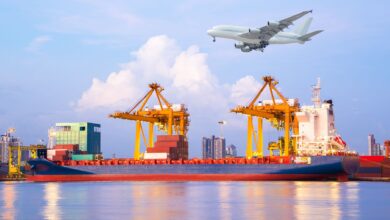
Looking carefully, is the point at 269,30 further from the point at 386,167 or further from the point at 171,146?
the point at 386,167

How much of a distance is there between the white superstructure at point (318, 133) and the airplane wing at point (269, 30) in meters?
18.0

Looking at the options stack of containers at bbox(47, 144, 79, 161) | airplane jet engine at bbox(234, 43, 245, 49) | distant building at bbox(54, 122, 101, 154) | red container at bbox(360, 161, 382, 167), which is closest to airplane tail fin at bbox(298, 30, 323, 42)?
airplane jet engine at bbox(234, 43, 245, 49)

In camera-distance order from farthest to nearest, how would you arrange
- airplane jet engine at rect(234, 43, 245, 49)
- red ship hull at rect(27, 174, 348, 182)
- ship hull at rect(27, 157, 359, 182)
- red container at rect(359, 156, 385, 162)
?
red container at rect(359, 156, 385, 162)
red ship hull at rect(27, 174, 348, 182)
ship hull at rect(27, 157, 359, 182)
airplane jet engine at rect(234, 43, 245, 49)

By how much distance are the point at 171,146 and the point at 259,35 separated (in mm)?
25012

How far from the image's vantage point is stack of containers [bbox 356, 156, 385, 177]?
85312 millimetres

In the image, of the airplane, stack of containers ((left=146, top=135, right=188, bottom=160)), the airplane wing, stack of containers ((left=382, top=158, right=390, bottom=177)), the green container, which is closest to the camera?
the airplane wing

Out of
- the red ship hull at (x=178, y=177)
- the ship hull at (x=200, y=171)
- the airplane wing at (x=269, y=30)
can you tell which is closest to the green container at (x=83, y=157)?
the ship hull at (x=200, y=171)

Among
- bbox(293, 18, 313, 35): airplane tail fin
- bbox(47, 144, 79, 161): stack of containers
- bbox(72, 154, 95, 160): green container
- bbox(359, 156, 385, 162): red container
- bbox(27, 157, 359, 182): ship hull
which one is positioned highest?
bbox(293, 18, 313, 35): airplane tail fin

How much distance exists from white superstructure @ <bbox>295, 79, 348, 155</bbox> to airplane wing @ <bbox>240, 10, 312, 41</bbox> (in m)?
18.0

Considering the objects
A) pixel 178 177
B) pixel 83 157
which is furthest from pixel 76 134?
pixel 178 177

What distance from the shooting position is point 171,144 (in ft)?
248

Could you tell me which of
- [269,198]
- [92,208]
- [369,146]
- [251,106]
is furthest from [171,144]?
Result: [369,146]

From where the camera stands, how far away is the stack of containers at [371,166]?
8531 centimetres

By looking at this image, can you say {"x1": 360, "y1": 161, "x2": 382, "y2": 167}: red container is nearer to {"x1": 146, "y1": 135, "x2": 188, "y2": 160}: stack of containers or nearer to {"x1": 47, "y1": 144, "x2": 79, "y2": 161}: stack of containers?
{"x1": 146, "y1": 135, "x2": 188, "y2": 160}: stack of containers
